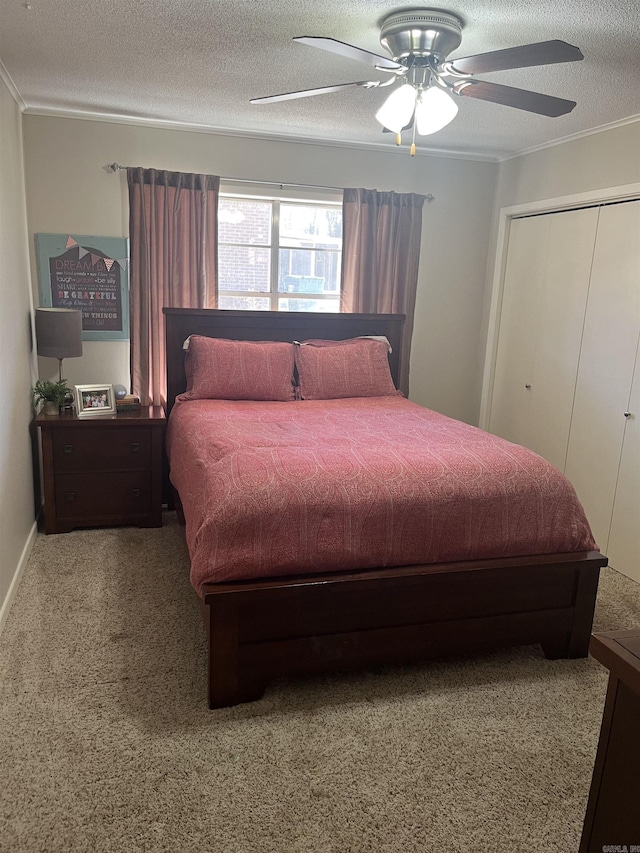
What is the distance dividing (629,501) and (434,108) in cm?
225

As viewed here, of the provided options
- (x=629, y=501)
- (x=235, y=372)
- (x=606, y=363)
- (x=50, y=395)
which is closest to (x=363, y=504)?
(x=235, y=372)

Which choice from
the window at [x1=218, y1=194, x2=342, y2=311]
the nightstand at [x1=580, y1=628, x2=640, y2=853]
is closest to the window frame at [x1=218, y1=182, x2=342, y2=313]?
the window at [x1=218, y1=194, x2=342, y2=311]

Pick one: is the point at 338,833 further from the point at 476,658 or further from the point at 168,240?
the point at 168,240

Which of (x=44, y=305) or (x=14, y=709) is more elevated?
(x=44, y=305)

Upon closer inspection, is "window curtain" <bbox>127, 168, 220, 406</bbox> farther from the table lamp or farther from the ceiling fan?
the ceiling fan

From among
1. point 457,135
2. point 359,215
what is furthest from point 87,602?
point 457,135

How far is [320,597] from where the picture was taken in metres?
2.13

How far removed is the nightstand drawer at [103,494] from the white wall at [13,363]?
0.18 m

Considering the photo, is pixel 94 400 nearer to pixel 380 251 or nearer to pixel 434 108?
pixel 380 251

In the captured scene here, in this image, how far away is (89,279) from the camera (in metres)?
3.81

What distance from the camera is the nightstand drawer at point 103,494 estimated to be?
348 centimetres

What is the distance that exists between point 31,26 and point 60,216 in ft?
4.87

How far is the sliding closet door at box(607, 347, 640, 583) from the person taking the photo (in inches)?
128

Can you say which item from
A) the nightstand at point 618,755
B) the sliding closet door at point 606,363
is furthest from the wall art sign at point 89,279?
the nightstand at point 618,755
